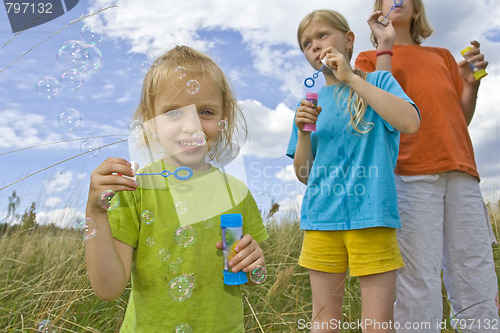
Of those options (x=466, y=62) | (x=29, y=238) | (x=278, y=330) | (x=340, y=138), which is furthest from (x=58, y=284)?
(x=466, y=62)

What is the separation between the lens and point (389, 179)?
1976 mm

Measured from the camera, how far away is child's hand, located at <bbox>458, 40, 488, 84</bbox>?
271cm

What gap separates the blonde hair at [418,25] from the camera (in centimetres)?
278

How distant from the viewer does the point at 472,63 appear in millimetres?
2736

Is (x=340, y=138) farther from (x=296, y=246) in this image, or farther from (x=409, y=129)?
(x=296, y=246)

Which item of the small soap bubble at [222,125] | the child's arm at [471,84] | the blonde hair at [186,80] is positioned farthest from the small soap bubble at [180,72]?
the child's arm at [471,84]

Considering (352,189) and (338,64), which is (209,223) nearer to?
(352,189)

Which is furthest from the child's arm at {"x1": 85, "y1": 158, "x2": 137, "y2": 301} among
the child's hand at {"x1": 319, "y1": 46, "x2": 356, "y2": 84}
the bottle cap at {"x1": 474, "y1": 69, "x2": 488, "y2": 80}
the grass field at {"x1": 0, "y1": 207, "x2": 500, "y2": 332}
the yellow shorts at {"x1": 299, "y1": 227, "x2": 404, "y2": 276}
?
the bottle cap at {"x1": 474, "y1": 69, "x2": 488, "y2": 80}

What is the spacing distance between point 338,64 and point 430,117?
73 centimetres

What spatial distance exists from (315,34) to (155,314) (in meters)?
1.52

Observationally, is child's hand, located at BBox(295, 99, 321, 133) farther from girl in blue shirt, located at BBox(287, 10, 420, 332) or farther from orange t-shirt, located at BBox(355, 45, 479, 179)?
orange t-shirt, located at BBox(355, 45, 479, 179)

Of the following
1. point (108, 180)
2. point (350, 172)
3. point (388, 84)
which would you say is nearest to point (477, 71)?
point (388, 84)

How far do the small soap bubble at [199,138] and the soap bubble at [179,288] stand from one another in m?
0.44

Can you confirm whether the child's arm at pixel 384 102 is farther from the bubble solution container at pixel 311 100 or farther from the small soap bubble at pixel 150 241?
the small soap bubble at pixel 150 241
